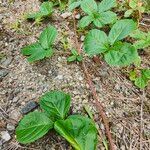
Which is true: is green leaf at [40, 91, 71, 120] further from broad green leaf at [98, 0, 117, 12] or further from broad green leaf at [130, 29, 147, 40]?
broad green leaf at [98, 0, 117, 12]

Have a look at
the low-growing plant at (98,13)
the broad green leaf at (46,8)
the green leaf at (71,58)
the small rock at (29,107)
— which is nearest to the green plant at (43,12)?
the broad green leaf at (46,8)

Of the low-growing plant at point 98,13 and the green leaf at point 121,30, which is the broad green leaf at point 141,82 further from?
the low-growing plant at point 98,13

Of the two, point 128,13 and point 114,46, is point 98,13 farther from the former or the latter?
point 114,46

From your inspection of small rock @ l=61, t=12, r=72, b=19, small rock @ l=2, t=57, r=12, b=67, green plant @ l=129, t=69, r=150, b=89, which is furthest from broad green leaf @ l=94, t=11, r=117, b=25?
small rock @ l=2, t=57, r=12, b=67

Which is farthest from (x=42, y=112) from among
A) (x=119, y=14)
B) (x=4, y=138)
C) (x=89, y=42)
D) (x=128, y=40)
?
(x=119, y=14)

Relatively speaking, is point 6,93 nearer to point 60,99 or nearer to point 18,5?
point 60,99

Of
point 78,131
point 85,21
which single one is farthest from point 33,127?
point 85,21
